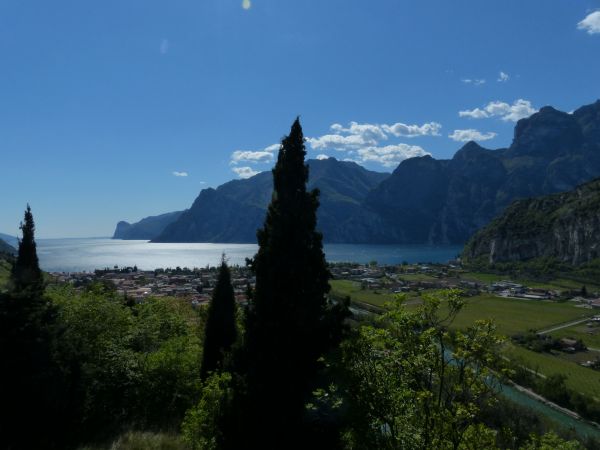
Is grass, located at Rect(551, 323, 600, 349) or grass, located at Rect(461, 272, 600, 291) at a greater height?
grass, located at Rect(461, 272, 600, 291)

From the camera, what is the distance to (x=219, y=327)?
25453mm

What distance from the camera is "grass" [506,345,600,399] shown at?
54.9 metres

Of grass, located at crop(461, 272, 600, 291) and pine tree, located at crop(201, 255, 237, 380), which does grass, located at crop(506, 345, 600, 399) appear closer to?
pine tree, located at crop(201, 255, 237, 380)

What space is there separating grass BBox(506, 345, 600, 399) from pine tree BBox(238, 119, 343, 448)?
4828cm

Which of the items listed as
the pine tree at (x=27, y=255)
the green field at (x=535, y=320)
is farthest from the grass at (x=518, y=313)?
the pine tree at (x=27, y=255)

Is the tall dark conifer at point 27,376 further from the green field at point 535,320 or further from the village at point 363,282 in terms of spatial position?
the village at point 363,282

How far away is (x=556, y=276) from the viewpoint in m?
158

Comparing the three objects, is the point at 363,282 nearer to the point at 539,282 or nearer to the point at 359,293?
the point at 359,293

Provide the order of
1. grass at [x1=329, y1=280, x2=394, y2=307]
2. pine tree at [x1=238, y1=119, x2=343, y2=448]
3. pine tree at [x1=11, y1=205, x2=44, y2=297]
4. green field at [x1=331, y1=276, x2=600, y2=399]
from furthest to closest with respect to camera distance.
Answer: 1. grass at [x1=329, y1=280, x2=394, y2=307]
2. green field at [x1=331, y1=276, x2=600, y2=399]
3. pine tree at [x1=11, y1=205, x2=44, y2=297]
4. pine tree at [x1=238, y1=119, x2=343, y2=448]

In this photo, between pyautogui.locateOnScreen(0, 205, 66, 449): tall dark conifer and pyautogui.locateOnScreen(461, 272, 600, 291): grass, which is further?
pyautogui.locateOnScreen(461, 272, 600, 291): grass

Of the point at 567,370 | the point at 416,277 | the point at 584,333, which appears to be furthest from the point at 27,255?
the point at 416,277

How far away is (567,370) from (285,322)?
65.9 metres

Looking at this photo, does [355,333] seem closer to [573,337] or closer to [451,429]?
[451,429]

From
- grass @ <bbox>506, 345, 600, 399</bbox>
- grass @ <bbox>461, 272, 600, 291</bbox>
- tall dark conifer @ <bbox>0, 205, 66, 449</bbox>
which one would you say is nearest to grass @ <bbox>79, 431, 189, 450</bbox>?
tall dark conifer @ <bbox>0, 205, 66, 449</bbox>
